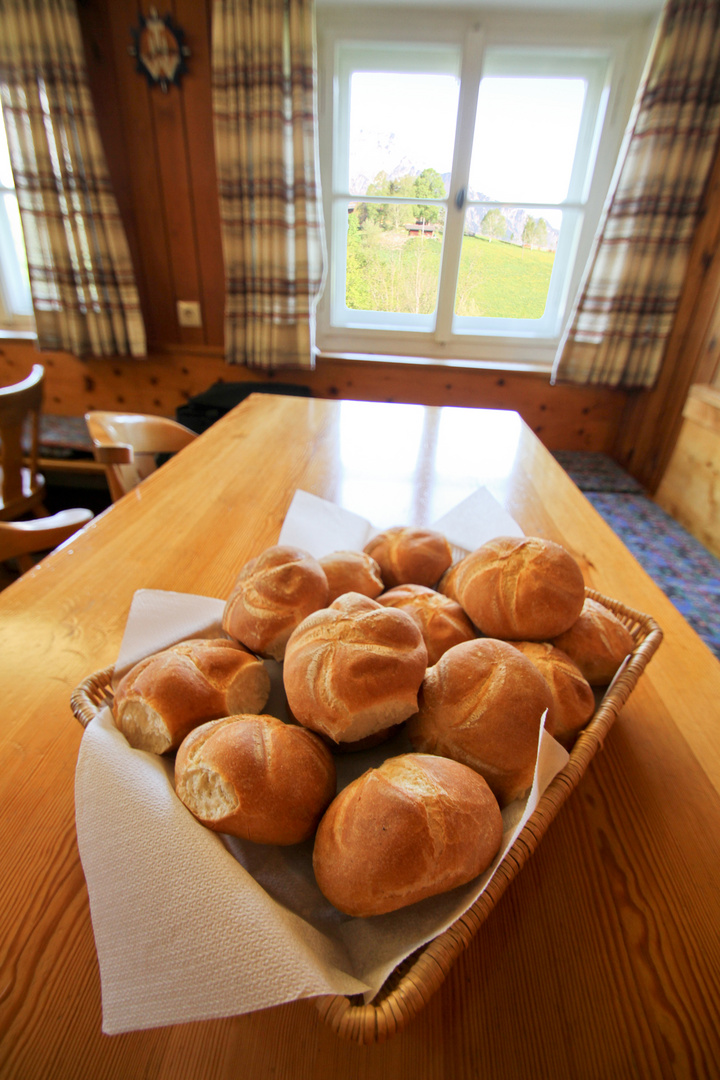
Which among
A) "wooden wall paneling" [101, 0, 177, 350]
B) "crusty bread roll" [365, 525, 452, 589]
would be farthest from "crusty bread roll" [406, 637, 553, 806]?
"wooden wall paneling" [101, 0, 177, 350]

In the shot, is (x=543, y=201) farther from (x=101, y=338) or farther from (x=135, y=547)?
(x=135, y=547)

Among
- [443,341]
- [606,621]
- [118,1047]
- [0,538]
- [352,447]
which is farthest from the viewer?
[443,341]

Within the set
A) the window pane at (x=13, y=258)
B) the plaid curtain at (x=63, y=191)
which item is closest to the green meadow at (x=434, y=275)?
the plaid curtain at (x=63, y=191)

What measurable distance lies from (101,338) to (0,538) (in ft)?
6.73

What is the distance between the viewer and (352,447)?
1429mm

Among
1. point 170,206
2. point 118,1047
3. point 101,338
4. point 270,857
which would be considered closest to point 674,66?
point 170,206

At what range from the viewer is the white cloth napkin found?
0.99 feet

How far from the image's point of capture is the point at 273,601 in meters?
0.54

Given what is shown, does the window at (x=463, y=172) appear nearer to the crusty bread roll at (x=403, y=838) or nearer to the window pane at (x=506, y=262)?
the window pane at (x=506, y=262)

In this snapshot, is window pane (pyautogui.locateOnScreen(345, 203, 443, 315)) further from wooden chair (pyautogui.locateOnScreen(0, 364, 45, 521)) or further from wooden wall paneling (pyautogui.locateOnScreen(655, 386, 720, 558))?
wooden chair (pyautogui.locateOnScreen(0, 364, 45, 521))

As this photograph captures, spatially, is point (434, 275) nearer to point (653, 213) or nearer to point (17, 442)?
point (653, 213)

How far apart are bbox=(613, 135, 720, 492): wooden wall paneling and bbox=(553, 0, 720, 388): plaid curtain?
43mm

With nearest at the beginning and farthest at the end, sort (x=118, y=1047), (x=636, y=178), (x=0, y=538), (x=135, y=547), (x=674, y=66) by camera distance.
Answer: (x=118, y=1047) < (x=135, y=547) < (x=0, y=538) < (x=674, y=66) < (x=636, y=178)

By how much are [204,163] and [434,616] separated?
9.36 ft
